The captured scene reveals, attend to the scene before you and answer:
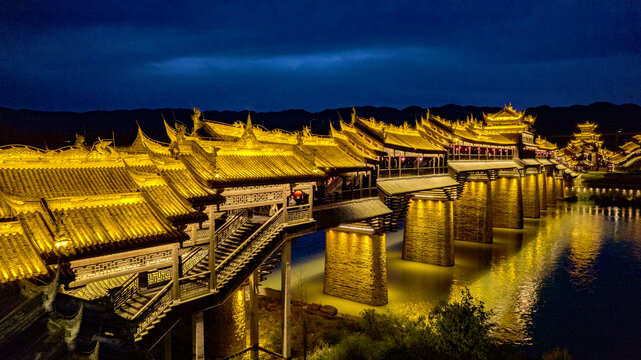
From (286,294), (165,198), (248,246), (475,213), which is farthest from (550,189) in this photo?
(165,198)

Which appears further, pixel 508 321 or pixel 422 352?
pixel 508 321

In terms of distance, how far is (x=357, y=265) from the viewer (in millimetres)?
20250

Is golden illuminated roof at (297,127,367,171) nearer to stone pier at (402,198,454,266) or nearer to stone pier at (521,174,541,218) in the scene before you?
stone pier at (402,198,454,266)

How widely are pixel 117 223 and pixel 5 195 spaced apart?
7.12 feet

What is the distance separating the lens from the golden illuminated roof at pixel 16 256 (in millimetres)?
7234

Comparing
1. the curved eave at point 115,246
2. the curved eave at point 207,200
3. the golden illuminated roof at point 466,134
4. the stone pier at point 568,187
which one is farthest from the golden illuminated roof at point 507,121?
the curved eave at point 115,246

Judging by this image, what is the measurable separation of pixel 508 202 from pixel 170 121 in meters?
112

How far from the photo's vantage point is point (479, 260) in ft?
98.0

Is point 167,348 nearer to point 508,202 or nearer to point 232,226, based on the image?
point 232,226

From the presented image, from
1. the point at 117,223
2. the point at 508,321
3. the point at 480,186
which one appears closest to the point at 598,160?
the point at 480,186

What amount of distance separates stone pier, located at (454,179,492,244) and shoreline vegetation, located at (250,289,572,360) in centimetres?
1614

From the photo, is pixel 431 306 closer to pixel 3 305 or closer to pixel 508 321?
pixel 508 321

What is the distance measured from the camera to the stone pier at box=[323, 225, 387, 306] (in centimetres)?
1978

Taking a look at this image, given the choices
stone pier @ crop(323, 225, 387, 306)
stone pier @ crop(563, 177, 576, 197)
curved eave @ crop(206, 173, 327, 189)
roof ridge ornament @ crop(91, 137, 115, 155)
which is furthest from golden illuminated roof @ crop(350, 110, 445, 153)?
stone pier @ crop(563, 177, 576, 197)
